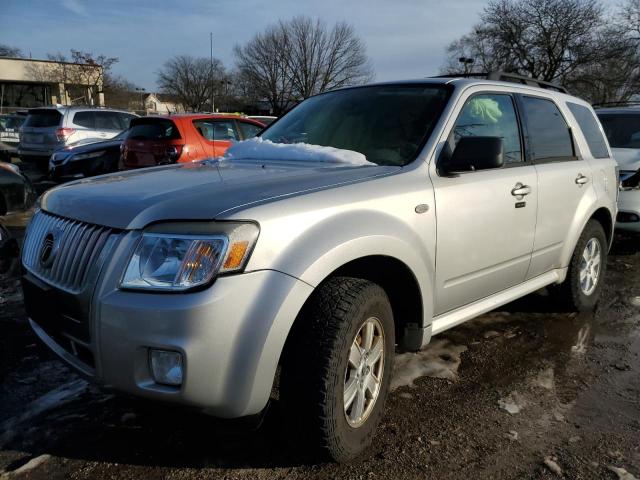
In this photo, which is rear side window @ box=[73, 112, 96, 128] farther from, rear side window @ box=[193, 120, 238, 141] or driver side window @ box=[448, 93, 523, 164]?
driver side window @ box=[448, 93, 523, 164]

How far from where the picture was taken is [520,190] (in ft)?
11.1

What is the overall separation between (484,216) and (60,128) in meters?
12.3

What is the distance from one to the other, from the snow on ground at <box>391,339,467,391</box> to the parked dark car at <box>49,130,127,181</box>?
26.7 ft

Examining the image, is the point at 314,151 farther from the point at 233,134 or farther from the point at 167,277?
the point at 233,134

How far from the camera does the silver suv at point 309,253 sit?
1.98 m

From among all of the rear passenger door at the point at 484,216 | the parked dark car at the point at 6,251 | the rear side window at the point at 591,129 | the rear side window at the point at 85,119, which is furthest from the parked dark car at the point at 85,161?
the rear passenger door at the point at 484,216

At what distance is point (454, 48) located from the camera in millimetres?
52781

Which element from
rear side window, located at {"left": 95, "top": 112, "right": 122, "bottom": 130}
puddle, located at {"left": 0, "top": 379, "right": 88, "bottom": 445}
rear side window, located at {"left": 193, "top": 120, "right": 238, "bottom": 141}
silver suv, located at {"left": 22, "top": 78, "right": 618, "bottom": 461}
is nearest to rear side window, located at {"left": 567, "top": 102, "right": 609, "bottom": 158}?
silver suv, located at {"left": 22, "top": 78, "right": 618, "bottom": 461}

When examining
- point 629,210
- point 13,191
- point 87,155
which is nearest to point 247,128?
point 87,155

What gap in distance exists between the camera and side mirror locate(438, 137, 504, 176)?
2.79 meters

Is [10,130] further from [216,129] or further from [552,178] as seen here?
[552,178]

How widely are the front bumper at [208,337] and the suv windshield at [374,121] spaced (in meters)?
1.30

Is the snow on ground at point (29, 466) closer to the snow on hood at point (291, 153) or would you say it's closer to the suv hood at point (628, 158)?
the snow on hood at point (291, 153)

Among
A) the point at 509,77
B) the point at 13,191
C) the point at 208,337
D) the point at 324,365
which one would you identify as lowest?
the point at 324,365
